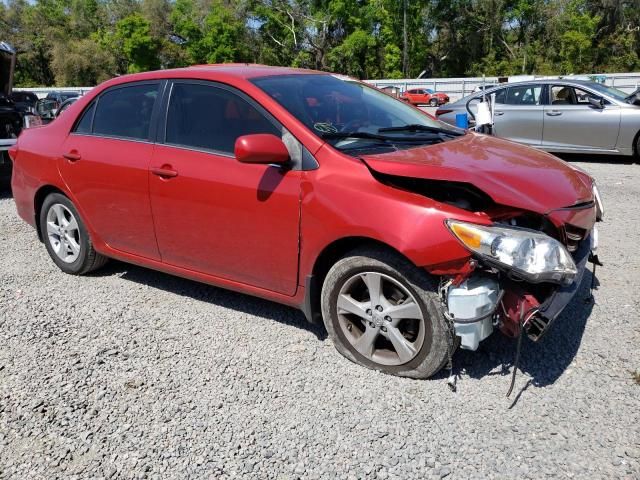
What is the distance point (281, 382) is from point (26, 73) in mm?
76768

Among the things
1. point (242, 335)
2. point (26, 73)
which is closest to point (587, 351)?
point (242, 335)

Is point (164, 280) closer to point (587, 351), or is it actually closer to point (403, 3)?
point (587, 351)

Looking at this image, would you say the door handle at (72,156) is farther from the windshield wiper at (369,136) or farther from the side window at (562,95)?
the side window at (562,95)

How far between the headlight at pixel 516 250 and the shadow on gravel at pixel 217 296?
1372mm

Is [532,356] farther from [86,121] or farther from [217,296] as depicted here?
[86,121]

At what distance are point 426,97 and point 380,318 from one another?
112 ft

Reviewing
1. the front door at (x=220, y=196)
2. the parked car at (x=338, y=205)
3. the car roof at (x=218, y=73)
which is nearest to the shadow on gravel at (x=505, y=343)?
the parked car at (x=338, y=205)

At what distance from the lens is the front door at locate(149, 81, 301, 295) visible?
3473mm

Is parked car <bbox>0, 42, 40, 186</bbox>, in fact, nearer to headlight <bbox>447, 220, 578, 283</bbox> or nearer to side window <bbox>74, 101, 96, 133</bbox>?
side window <bbox>74, 101, 96, 133</bbox>

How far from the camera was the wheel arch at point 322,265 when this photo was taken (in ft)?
10.6

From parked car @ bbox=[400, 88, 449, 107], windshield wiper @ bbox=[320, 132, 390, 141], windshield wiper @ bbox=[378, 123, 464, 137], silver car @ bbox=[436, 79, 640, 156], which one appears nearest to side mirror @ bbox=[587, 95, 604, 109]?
silver car @ bbox=[436, 79, 640, 156]

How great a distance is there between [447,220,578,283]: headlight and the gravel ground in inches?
27.8

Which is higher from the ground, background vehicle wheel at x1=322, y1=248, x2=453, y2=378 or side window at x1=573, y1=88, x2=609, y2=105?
side window at x1=573, y1=88, x2=609, y2=105

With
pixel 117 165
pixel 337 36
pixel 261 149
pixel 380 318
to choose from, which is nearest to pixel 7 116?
pixel 117 165
